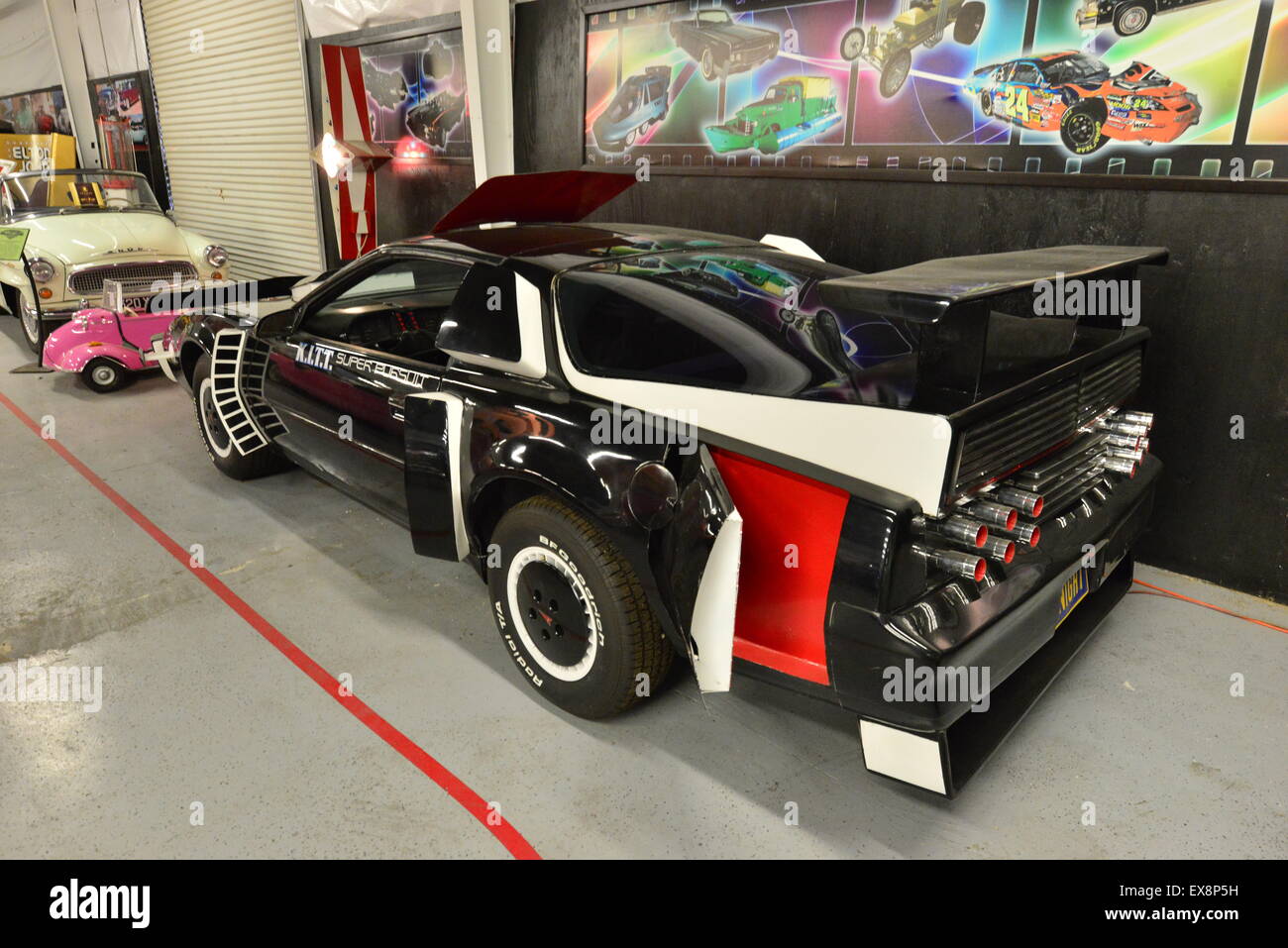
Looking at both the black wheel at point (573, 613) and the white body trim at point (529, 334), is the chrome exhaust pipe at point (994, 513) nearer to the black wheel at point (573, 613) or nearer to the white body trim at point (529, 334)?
the black wheel at point (573, 613)

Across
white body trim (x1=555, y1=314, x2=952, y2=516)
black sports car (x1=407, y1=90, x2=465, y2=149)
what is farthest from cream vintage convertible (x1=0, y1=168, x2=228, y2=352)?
white body trim (x1=555, y1=314, x2=952, y2=516)

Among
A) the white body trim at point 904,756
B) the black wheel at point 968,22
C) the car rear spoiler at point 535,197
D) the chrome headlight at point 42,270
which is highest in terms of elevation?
the black wheel at point 968,22

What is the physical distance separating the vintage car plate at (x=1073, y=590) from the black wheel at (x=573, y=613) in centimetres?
108

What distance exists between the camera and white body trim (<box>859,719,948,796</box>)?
6.22 ft

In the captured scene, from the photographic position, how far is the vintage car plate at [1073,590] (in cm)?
223

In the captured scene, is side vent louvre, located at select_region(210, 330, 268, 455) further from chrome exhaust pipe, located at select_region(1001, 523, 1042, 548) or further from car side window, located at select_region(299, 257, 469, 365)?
chrome exhaust pipe, located at select_region(1001, 523, 1042, 548)

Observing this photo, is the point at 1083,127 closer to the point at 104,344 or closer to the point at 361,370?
the point at 361,370

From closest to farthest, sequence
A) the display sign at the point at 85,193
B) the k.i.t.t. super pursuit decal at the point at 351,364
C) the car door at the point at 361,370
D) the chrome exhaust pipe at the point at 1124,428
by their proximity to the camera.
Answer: the chrome exhaust pipe at the point at 1124,428 → the k.i.t.t. super pursuit decal at the point at 351,364 → the car door at the point at 361,370 → the display sign at the point at 85,193


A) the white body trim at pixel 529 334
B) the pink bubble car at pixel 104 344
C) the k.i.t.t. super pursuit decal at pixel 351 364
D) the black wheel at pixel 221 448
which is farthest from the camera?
the pink bubble car at pixel 104 344

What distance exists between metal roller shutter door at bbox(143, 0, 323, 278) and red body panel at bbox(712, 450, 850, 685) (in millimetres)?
7499

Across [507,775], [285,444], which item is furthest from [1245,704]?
[285,444]

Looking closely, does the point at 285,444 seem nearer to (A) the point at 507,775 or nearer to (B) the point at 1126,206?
(A) the point at 507,775

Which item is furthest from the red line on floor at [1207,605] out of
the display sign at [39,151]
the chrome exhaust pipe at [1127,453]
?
the display sign at [39,151]
